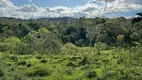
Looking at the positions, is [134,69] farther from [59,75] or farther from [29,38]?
[29,38]

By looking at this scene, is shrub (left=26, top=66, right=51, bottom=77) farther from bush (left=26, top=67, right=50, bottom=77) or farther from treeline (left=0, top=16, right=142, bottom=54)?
treeline (left=0, top=16, right=142, bottom=54)

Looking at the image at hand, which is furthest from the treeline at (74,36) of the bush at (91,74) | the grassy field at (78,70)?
the bush at (91,74)

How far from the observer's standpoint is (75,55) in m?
53.4

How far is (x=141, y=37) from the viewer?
7088cm

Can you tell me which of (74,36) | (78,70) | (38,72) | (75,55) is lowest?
(74,36)

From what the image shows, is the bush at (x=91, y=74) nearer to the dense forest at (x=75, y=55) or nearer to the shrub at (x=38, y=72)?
the dense forest at (x=75, y=55)

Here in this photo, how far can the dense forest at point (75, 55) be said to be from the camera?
32759 mm

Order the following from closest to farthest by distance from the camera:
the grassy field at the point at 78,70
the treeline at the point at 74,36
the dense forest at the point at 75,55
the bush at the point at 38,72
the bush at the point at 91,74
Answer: the grassy field at the point at 78,70 < the bush at the point at 91,74 < the dense forest at the point at 75,55 < the bush at the point at 38,72 < the treeline at the point at 74,36

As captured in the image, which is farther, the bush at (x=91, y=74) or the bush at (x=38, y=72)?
the bush at (x=38, y=72)

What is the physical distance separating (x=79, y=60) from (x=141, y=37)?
33.6m

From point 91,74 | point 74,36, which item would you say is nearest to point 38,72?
point 91,74

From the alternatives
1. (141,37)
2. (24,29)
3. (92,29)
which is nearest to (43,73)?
(141,37)

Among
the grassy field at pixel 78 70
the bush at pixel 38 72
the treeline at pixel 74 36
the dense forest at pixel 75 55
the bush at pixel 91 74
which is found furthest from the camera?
the treeline at pixel 74 36

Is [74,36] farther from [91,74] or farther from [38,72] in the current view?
[91,74]
